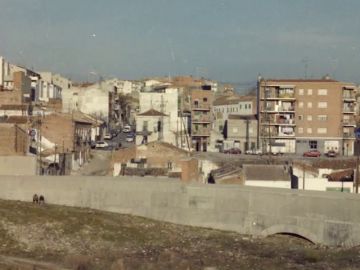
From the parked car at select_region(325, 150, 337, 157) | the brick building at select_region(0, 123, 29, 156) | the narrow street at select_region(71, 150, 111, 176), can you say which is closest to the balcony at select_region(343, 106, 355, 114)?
the parked car at select_region(325, 150, 337, 157)

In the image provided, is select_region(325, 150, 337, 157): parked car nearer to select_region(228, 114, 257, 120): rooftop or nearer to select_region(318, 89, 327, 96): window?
select_region(318, 89, 327, 96): window

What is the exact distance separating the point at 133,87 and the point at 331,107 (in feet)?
179

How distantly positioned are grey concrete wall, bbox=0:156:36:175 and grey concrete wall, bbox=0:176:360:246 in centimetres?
369

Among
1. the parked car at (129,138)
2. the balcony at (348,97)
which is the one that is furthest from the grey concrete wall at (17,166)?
the balcony at (348,97)

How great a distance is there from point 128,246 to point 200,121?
141ft

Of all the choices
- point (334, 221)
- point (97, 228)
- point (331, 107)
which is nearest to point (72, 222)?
point (97, 228)

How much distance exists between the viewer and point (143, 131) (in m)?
55.4

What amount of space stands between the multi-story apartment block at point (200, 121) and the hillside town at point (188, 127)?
97 millimetres

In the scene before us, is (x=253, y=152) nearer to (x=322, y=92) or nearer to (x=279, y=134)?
(x=279, y=134)

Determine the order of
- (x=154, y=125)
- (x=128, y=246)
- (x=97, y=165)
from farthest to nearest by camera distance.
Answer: (x=154, y=125) → (x=97, y=165) → (x=128, y=246)

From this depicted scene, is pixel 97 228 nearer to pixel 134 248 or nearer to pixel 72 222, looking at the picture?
pixel 72 222

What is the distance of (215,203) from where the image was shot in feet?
69.6

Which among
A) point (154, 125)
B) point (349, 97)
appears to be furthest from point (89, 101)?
point (349, 97)

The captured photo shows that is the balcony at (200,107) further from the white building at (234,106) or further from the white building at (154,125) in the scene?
the white building at (154,125)
